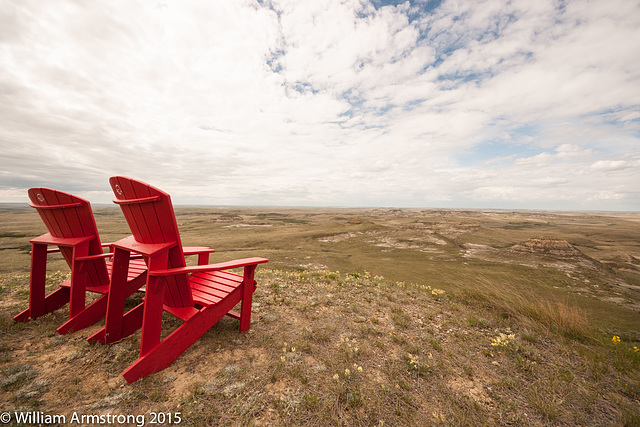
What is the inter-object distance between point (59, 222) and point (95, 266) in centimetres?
79

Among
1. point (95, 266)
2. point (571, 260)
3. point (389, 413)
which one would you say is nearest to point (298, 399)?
point (389, 413)

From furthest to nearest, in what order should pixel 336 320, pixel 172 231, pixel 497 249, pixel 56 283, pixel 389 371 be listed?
pixel 497 249
pixel 56 283
pixel 336 320
pixel 389 371
pixel 172 231

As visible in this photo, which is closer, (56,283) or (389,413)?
(389,413)

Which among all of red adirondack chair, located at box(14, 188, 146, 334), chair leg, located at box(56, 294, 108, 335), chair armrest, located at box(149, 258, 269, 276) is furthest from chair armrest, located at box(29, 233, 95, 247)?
chair armrest, located at box(149, 258, 269, 276)

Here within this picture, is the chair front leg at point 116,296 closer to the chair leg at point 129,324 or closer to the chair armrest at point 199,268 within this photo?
the chair leg at point 129,324

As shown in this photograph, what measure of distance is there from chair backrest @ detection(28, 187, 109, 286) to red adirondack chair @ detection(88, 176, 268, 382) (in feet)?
3.46

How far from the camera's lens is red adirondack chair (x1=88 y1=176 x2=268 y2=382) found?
251 cm

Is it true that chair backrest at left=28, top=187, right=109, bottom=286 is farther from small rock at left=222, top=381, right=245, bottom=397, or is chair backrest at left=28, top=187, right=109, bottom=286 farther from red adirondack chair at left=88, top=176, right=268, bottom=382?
small rock at left=222, top=381, right=245, bottom=397

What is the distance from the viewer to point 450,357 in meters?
3.31

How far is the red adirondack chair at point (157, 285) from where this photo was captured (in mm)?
2506

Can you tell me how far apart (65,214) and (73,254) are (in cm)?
58

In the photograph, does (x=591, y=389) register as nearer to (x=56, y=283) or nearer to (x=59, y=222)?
(x=59, y=222)

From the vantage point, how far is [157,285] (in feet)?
8.47

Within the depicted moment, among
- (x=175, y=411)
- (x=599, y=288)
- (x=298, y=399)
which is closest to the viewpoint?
(x=175, y=411)
